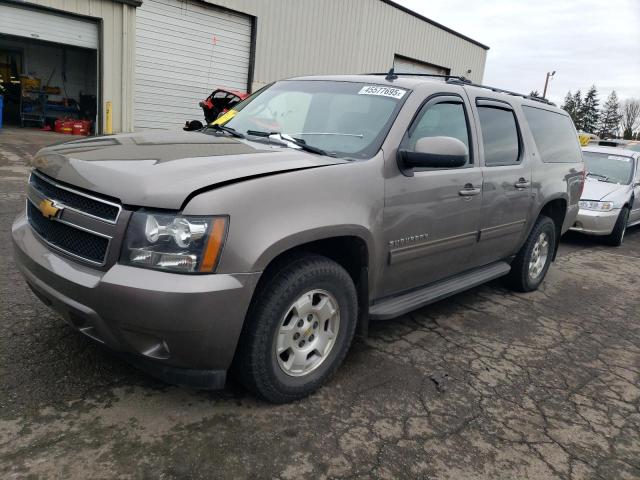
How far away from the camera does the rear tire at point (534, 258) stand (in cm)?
488

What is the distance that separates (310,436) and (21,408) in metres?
1.37

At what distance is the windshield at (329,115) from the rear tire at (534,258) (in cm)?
234

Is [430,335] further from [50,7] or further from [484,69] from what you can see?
[484,69]

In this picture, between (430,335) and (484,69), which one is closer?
(430,335)

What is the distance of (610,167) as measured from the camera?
8.85m

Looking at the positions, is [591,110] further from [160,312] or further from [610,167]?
[160,312]

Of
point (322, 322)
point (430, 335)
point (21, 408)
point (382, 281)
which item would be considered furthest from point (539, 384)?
point (21, 408)

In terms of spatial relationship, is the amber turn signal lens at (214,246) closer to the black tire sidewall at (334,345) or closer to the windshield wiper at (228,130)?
the black tire sidewall at (334,345)

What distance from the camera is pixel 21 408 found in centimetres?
242

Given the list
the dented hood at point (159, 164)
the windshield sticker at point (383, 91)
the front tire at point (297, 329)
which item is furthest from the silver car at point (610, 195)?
the dented hood at point (159, 164)

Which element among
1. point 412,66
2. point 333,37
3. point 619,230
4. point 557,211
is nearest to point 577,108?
point 412,66

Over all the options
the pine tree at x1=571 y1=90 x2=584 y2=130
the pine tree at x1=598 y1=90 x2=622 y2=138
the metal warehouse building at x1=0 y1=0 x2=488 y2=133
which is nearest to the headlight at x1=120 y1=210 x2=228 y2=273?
the metal warehouse building at x1=0 y1=0 x2=488 y2=133

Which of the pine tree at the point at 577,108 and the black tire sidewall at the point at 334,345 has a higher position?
the pine tree at the point at 577,108

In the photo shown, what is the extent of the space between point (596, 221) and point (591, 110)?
89844 millimetres
